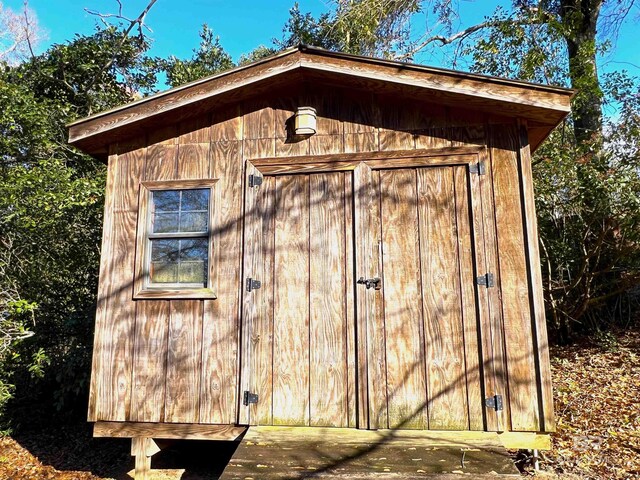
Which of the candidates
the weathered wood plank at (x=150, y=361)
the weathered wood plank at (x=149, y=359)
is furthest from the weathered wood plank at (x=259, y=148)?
the weathered wood plank at (x=150, y=361)

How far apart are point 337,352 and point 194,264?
4.75 ft

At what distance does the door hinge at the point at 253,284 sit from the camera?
12.6 feet

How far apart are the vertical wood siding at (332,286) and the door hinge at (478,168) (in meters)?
0.10

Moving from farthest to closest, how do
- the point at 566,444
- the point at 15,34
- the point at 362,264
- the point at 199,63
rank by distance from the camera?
the point at 15,34 < the point at 199,63 < the point at 566,444 < the point at 362,264

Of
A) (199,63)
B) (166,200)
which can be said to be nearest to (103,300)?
(166,200)

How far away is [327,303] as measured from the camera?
3.72 metres

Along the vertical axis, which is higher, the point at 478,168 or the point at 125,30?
the point at 125,30

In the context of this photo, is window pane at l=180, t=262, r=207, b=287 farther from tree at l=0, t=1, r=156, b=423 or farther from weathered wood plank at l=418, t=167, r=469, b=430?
tree at l=0, t=1, r=156, b=423

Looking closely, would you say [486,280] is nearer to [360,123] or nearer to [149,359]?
[360,123]

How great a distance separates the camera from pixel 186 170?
13.5ft

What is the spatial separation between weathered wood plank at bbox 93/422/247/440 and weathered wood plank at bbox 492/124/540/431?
7.02 ft

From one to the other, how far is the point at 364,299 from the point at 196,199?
173cm

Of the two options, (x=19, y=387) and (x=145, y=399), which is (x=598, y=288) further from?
(x=19, y=387)

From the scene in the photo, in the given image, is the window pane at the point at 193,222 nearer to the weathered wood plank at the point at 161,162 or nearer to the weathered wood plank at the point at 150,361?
the weathered wood plank at the point at 161,162
